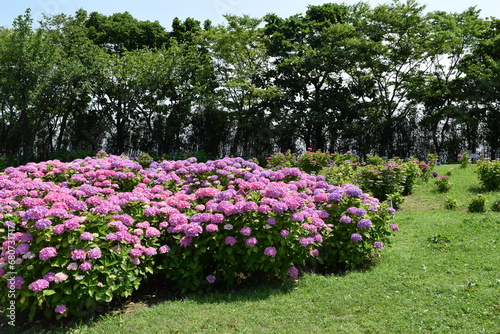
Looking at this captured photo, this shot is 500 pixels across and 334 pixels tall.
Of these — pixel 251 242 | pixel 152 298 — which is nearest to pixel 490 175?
pixel 251 242

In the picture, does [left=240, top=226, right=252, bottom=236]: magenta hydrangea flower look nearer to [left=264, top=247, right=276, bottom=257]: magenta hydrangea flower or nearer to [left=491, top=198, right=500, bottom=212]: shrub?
[left=264, top=247, right=276, bottom=257]: magenta hydrangea flower

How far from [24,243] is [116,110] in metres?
18.3

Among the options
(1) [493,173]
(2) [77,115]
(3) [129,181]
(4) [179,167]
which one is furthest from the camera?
(2) [77,115]

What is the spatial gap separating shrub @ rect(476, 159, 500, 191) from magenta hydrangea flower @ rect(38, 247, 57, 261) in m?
9.51

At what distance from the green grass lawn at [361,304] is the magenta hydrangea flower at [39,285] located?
1.70 feet

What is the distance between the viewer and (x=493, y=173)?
8.98m

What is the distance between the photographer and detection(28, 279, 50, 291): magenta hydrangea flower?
3260 mm

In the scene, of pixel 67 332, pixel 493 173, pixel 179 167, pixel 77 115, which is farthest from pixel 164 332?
pixel 77 115

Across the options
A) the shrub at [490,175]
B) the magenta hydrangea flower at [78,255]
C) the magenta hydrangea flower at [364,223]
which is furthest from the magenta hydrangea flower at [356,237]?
the shrub at [490,175]

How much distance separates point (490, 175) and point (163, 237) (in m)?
8.33

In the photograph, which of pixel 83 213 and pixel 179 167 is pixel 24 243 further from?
pixel 179 167

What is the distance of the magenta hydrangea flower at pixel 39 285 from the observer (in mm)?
3260

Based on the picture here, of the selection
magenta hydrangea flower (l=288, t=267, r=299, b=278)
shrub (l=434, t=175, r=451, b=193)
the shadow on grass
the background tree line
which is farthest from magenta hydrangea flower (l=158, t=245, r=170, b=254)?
the background tree line

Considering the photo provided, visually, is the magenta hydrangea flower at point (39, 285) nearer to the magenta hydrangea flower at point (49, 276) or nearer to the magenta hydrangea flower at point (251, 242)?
the magenta hydrangea flower at point (49, 276)
